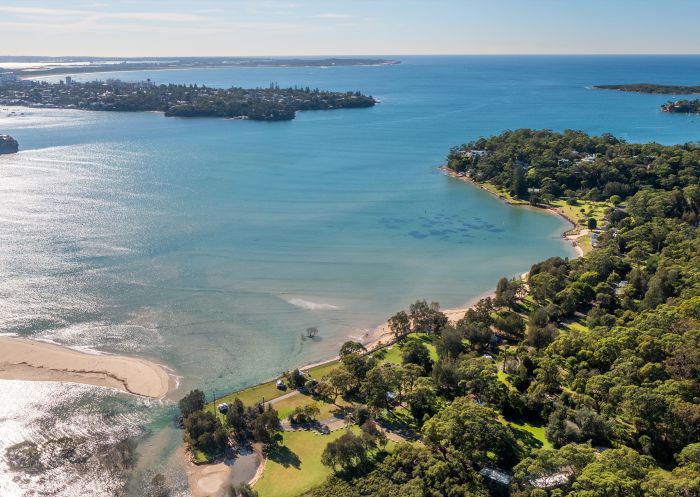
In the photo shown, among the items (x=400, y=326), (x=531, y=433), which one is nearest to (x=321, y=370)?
(x=400, y=326)

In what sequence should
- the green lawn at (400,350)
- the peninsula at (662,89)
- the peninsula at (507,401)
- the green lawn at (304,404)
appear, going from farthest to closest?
the peninsula at (662,89), the green lawn at (400,350), the green lawn at (304,404), the peninsula at (507,401)

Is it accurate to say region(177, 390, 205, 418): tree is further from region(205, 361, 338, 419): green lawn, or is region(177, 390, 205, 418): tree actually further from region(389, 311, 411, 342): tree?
region(389, 311, 411, 342): tree

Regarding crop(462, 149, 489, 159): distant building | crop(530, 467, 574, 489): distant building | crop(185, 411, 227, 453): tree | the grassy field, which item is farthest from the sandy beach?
crop(462, 149, 489, 159): distant building

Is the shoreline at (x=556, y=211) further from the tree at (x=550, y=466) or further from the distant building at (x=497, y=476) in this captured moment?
the distant building at (x=497, y=476)

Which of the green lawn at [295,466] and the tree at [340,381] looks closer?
the green lawn at [295,466]

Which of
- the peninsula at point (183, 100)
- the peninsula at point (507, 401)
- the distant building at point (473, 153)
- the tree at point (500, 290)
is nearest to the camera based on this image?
the peninsula at point (507, 401)

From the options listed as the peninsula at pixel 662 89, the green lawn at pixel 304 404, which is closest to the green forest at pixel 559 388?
the green lawn at pixel 304 404
